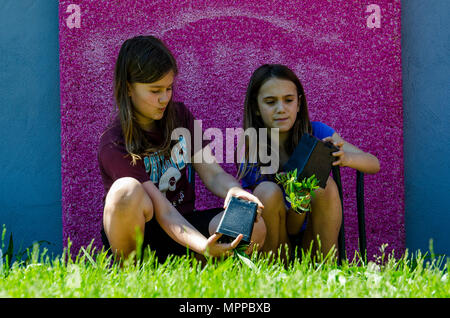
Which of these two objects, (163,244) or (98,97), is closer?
(163,244)

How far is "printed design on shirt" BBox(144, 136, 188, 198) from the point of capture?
2.54m

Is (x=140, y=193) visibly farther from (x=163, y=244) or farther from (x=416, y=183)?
(x=416, y=183)

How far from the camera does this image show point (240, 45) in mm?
3062

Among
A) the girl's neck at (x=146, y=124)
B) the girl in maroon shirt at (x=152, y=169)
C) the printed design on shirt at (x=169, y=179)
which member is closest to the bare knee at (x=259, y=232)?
the girl in maroon shirt at (x=152, y=169)

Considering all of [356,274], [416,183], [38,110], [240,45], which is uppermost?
[240,45]

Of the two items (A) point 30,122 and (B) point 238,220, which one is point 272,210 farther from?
(A) point 30,122

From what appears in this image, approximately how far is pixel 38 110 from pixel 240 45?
1.19 meters

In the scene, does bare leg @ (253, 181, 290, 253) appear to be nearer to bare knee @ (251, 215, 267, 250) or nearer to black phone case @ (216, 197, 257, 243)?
bare knee @ (251, 215, 267, 250)

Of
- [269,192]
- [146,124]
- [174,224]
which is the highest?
[146,124]

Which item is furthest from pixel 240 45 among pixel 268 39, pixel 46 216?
pixel 46 216

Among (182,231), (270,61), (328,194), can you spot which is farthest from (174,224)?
(270,61)

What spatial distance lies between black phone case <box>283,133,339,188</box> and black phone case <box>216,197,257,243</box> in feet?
1.07

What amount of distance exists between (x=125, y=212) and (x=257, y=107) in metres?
1.03

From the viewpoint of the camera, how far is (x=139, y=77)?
98.7 inches
